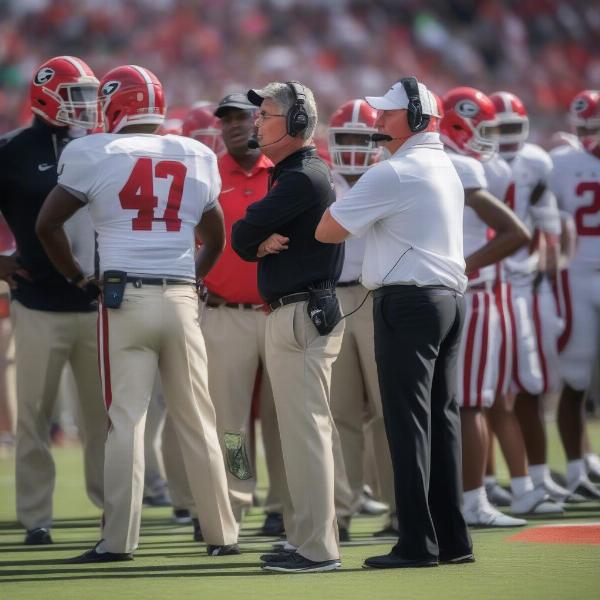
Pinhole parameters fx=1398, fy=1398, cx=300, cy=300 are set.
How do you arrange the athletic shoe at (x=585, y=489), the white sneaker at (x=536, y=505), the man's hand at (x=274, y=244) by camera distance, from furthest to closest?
the athletic shoe at (x=585, y=489), the white sneaker at (x=536, y=505), the man's hand at (x=274, y=244)

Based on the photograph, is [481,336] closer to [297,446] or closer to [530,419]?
[530,419]

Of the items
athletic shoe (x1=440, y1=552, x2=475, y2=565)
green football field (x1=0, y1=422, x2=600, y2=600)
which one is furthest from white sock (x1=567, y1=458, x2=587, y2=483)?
athletic shoe (x1=440, y1=552, x2=475, y2=565)

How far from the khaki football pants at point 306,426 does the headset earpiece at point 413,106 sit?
0.91 m

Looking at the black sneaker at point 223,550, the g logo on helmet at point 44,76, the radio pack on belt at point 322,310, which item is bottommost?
the black sneaker at point 223,550

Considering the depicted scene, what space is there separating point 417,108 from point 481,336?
7.42 ft

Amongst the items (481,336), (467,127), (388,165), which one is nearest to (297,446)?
(388,165)

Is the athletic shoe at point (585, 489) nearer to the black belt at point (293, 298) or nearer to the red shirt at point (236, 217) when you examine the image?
the red shirt at point (236, 217)

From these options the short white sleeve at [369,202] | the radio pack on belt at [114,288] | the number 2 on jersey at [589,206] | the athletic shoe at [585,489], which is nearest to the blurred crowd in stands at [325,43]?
the number 2 on jersey at [589,206]

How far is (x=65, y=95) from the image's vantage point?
7.43 m

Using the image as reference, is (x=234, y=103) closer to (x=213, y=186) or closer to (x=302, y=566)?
(x=213, y=186)

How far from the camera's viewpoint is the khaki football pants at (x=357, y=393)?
287 inches

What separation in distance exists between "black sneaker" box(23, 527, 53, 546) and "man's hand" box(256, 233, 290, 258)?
2.30m

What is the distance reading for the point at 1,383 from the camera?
40.6 feet

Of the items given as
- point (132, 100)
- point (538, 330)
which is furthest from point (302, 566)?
point (538, 330)
